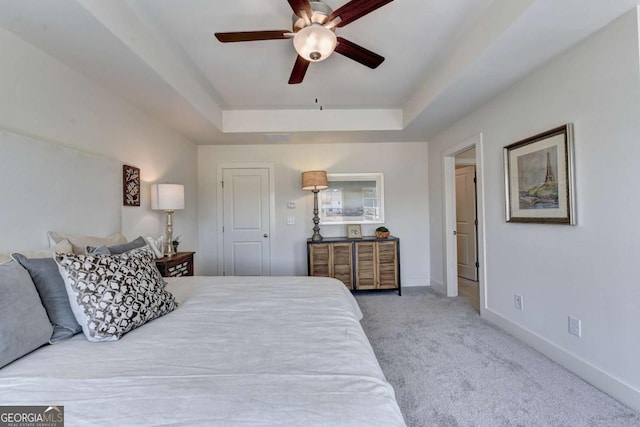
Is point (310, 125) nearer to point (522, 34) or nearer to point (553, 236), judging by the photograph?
point (522, 34)

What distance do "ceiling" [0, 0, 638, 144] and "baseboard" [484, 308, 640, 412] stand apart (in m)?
2.14

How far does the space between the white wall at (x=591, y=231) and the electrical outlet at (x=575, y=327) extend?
3 centimetres

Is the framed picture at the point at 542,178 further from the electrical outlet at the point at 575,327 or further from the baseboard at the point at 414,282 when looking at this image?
the baseboard at the point at 414,282

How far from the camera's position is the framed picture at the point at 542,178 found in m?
2.01

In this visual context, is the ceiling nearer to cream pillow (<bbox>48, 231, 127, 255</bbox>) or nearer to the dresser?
cream pillow (<bbox>48, 231, 127, 255</bbox>)

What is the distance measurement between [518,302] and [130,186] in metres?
3.70

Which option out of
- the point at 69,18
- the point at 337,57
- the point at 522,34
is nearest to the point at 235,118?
the point at 337,57

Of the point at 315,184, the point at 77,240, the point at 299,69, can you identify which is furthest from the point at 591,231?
the point at 77,240

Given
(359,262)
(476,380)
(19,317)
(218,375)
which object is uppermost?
(19,317)

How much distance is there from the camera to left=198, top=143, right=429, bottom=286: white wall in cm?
432

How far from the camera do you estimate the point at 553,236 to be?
219cm

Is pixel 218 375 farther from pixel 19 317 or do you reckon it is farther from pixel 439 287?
pixel 439 287

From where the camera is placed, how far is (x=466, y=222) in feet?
15.9

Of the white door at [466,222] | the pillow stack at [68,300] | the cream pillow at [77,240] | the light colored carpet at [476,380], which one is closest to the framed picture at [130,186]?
the cream pillow at [77,240]
